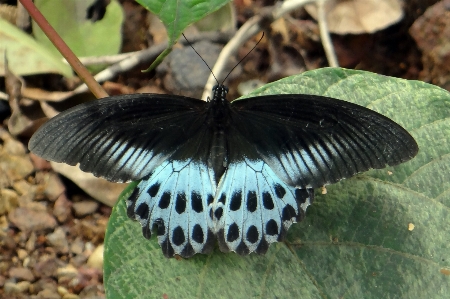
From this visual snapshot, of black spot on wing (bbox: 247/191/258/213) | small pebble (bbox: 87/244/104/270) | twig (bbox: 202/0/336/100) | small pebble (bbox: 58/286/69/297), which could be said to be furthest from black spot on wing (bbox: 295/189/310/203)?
small pebble (bbox: 58/286/69/297)

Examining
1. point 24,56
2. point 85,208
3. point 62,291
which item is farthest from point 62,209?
point 24,56

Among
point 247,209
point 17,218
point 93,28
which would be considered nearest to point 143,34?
point 93,28

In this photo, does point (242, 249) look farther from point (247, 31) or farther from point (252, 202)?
point (247, 31)

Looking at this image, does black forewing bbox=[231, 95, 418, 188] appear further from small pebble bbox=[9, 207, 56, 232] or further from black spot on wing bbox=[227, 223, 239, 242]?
small pebble bbox=[9, 207, 56, 232]

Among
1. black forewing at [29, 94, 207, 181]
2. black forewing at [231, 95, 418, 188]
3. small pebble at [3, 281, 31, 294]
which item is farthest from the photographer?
small pebble at [3, 281, 31, 294]

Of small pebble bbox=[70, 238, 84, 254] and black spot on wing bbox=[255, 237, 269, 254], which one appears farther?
small pebble bbox=[70, 238, 84, 254]

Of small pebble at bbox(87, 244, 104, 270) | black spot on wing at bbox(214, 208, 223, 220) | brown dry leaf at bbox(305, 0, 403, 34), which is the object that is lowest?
black spot on wing at bbox(214, 208, 223, 220)
